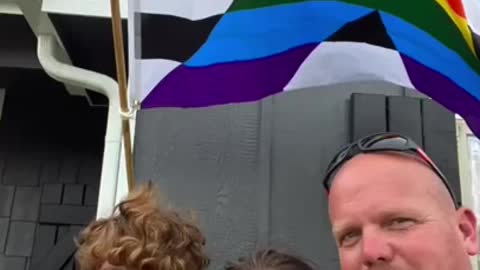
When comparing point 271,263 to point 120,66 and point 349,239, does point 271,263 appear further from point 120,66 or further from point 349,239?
point 120,66

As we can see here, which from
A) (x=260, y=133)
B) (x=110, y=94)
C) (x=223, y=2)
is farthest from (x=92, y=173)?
(x=223, y=2)

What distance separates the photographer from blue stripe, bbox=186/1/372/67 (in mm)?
2348

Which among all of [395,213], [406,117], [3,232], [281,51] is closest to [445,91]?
[281,51]

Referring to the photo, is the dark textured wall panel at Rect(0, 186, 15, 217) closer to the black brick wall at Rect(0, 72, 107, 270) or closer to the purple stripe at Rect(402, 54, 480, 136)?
the black brick wall at Rect(0, 72, 107, 270)

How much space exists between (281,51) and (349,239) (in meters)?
0.84

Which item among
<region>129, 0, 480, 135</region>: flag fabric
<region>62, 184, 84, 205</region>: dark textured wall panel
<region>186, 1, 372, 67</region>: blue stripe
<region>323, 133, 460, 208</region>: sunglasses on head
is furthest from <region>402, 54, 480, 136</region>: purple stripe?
<region>62, 184, 84, 205</region>: dark textured wall panel

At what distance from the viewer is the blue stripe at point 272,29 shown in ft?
7.70

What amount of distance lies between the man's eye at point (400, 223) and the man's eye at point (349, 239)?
0.29 ft

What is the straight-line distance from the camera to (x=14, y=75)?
4.27 meters

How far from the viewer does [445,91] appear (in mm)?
2332

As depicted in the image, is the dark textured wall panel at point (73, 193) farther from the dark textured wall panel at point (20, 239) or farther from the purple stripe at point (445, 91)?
the purple stripe at point (445, 91)

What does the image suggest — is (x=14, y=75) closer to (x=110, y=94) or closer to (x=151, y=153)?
(x=110, y=94)

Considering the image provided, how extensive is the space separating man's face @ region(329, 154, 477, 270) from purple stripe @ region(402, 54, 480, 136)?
0.59 meters

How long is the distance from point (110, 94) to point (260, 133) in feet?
A: 2.41
